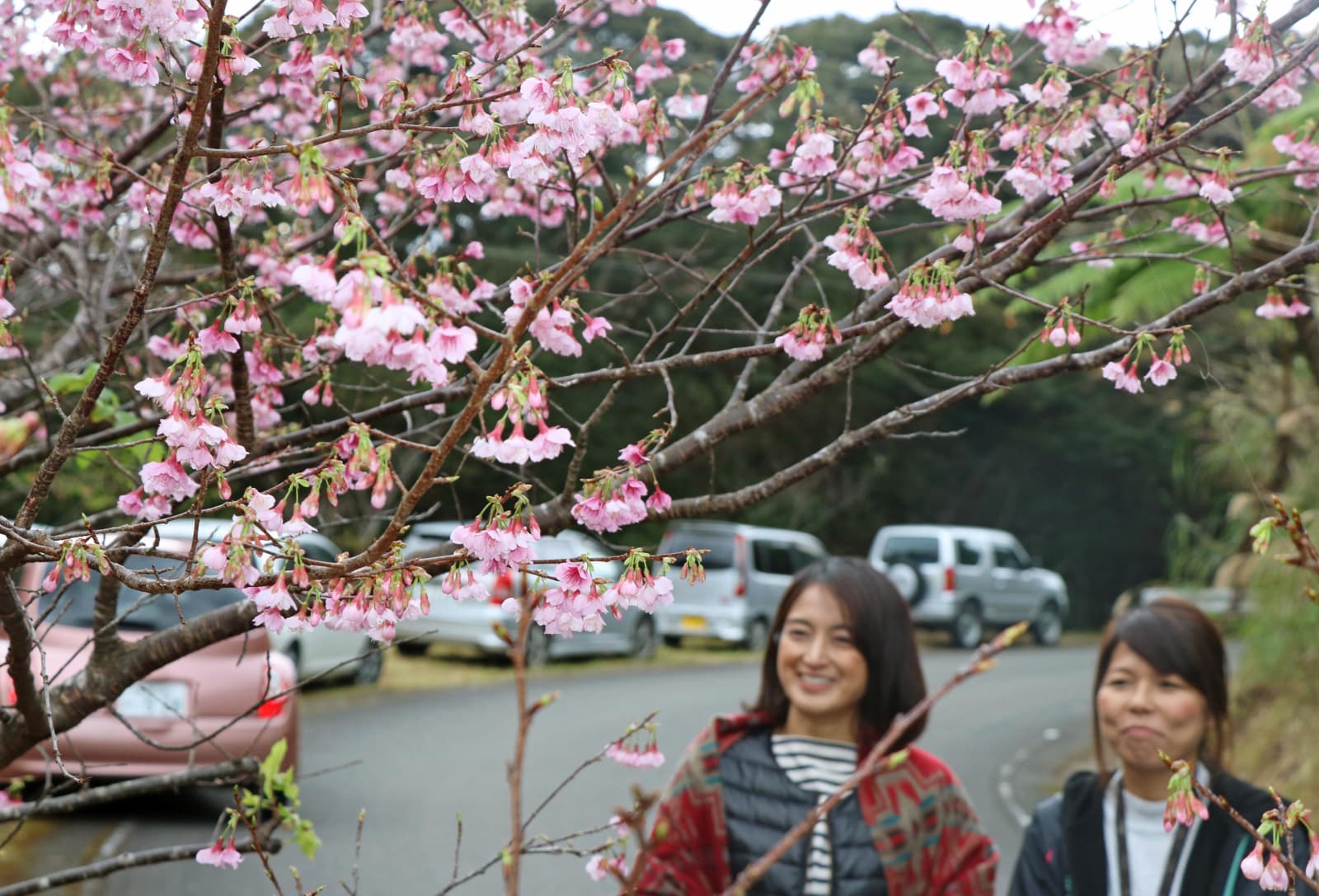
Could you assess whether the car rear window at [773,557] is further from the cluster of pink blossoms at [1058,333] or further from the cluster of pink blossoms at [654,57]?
A: the cluster of pink blossoms at [1058,333]

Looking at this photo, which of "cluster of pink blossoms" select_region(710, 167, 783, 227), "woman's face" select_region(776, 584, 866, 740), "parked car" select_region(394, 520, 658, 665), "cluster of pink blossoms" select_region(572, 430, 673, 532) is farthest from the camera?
"parked car" select_region(394, 520, 658, 665)

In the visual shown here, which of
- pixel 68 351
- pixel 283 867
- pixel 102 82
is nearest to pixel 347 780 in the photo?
pixel 283 867

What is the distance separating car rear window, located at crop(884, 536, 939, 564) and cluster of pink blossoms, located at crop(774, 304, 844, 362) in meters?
19.4

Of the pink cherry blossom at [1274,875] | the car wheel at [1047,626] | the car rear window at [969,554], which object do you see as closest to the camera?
the pink cherry blossom at [1274,875]

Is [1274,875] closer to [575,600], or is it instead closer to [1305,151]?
[575,600]

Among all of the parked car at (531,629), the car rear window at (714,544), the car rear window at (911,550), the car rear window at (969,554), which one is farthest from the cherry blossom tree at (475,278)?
the car rear window at (969,554)

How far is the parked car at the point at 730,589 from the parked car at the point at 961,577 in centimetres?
234

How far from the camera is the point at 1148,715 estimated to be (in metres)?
2.78

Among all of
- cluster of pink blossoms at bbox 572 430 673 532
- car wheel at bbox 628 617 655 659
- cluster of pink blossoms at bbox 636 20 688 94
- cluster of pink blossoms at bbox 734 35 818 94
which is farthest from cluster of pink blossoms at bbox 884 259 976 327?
car wheel at bbox 628 617 655 659

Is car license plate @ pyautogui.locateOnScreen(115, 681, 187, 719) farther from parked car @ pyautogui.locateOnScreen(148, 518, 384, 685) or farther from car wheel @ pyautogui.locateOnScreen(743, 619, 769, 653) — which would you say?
car wheel @ pyautogui.locateOnScreen(743, 619, 769, 653)

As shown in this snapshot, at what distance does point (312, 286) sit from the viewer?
1.38 meters

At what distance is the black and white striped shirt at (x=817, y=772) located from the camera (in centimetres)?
270

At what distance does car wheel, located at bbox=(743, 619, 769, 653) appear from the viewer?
61.4 feet

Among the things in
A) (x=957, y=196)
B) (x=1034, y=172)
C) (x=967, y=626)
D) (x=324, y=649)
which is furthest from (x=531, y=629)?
(x=957, y=196)
